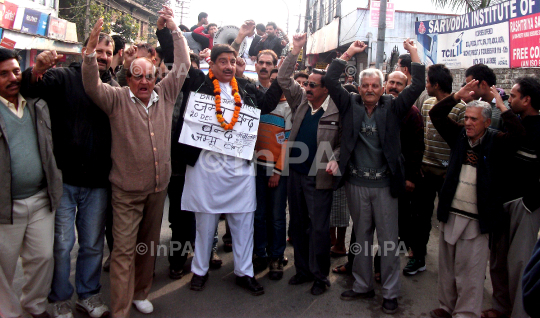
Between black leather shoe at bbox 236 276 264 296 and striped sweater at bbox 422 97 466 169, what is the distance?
2.18m

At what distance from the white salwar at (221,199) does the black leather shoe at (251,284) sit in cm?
5

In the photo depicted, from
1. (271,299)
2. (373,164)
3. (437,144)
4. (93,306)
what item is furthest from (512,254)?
(93,306)

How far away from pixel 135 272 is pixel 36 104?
62.7 inches

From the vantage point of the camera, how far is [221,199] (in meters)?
4.01

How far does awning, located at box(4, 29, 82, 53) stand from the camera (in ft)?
52.8

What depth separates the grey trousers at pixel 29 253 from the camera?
3049mm

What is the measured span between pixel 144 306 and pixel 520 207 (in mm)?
3194

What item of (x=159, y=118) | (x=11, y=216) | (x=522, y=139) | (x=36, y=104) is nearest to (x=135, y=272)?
(x=11, y=216)

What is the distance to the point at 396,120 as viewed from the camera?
12.6 feet

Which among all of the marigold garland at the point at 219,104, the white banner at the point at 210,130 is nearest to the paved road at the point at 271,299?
the white banner at the point at 210,130

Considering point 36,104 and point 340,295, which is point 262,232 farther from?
point 36,104

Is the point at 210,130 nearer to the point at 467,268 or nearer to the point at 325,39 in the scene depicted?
the point at 467,268

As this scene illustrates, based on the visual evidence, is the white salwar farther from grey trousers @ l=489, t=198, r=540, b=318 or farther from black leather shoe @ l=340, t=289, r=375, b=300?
grey trousers @ l=489, t=198, r=540, b=318

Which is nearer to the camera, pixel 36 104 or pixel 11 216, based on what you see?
pixel 11 216
